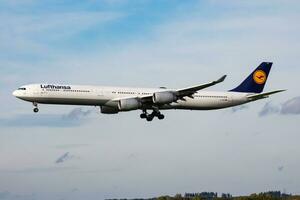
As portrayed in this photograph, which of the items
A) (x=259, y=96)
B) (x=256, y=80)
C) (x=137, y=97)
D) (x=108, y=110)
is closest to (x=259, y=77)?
(x=256, y=80)

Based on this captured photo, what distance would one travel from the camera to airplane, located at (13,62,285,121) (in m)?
79.7

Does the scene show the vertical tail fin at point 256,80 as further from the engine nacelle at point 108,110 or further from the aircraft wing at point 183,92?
the engine nacelle at point 108,110

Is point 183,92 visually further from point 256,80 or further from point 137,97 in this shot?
point 256,80

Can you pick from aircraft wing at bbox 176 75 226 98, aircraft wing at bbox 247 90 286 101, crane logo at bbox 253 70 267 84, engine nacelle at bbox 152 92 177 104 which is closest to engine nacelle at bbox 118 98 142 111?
engine nacelle at bbox 152 92 177 104

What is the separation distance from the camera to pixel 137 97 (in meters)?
84.1

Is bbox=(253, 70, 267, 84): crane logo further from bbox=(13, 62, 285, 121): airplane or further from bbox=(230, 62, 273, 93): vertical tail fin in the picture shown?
bbox=(13, 62, 285, 121): airplane

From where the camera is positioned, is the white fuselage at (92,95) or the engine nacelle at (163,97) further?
the engine nacelle at (163,97)

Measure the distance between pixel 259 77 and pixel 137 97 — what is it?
941 inches

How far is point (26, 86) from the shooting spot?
80.2 meters

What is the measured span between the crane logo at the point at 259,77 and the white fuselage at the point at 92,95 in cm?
1061

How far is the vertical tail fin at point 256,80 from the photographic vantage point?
9625cm

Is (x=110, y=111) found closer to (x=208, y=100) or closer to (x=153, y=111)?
(x=153, y=111)

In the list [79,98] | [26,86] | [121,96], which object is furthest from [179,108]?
[26,86]

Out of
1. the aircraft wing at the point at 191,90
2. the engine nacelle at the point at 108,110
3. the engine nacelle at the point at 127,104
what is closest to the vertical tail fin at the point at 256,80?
the aircraft wing at the point at 191,90
